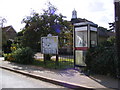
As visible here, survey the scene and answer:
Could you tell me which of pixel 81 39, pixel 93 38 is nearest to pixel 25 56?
pixel 81 39

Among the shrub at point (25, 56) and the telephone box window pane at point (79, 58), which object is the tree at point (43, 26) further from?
the telephone box window pane at point (79, 58)

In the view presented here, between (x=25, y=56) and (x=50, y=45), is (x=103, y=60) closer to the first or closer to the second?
(x=50, y=45)

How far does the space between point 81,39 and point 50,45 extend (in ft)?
8.35

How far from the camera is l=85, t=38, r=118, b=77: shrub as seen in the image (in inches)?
288

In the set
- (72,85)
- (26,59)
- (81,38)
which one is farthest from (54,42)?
(72,85)

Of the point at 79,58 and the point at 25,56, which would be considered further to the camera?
the point at 25,56

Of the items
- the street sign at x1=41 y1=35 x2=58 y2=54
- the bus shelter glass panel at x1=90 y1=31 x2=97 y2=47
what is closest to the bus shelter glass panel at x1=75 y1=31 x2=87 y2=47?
the bus shelter glass panel at x1=90 y1=31 x2=97 y2=47

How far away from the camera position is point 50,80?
287 inches

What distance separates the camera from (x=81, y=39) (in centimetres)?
1066

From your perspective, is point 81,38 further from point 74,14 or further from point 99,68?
point 74,14

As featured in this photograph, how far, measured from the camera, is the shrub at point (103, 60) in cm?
733

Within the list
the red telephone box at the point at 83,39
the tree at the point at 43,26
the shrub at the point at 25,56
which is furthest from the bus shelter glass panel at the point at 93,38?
the shrub at the point at 25,56

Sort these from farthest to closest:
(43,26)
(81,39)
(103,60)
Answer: (43,26) < (81,39) < (103,60)

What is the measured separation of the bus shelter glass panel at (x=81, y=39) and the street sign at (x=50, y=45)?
1672 millimetres
